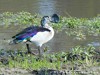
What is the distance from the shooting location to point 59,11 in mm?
17422

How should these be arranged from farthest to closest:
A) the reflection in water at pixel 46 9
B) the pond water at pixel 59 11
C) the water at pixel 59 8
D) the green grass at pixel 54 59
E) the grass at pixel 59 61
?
1. the water at pixel 59 8
2. the reflection in water at pixel 46 9
3. the pond water at pixel 59 11
4. the green grass at pixel 54 59
5. the grass at pixel 59 61

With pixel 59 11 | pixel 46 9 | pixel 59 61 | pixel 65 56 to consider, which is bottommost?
pixel 59 61

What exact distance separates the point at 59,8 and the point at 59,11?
0.91 metres

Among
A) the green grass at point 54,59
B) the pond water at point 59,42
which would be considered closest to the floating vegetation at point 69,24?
the pond water at point 59,42

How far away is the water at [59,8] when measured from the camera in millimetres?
17156

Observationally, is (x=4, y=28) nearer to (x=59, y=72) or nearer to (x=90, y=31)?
(x=90, y=31)

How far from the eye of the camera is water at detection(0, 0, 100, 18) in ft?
56.3

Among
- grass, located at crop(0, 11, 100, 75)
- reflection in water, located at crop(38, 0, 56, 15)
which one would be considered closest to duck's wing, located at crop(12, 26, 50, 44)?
grass, located at crop(0, 11, 100, 75)

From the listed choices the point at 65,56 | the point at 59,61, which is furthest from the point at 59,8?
the point at 59,61

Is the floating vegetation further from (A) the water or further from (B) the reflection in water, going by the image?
(A) the water

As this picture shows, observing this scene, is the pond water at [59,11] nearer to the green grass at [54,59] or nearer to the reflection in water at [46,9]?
the reflection in water at [46,9]

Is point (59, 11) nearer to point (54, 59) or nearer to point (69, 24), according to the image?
point (69, 24)

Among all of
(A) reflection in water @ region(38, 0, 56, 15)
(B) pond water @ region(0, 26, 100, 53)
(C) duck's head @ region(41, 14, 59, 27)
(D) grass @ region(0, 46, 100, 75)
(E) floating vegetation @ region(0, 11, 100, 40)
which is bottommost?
(D) grass @ region(0, 46, 100, 75)

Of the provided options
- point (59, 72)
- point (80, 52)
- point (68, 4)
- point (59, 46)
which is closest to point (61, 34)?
point (59, 46)
